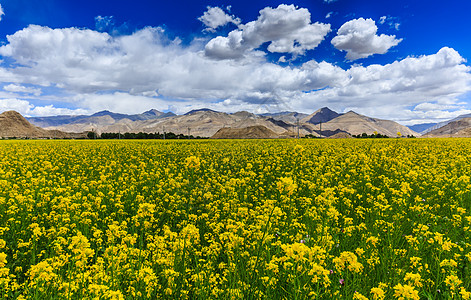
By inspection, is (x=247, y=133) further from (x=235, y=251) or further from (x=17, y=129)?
(x=17, y=129)

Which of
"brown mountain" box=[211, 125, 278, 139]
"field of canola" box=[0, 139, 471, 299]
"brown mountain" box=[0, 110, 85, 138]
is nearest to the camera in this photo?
"field of canola" box=[0, 139, 471, 299]

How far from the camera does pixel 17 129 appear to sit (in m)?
163

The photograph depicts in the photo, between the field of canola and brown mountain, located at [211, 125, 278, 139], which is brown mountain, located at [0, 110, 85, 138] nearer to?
brown mountain, located at [211, 125, 278, 139]

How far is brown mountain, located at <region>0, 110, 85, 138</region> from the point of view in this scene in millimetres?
154250

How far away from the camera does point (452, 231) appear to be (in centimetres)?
507

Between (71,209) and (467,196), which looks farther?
(467,196)

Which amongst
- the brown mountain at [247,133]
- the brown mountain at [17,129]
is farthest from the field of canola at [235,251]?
the brown mountain at [17,129]

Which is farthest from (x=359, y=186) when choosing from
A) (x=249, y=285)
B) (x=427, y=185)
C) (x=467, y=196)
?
(x=249, y=285)

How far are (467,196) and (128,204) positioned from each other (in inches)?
374

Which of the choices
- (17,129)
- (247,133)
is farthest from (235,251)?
(17,129)

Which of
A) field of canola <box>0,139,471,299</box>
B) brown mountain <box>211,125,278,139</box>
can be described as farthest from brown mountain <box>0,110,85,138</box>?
field of canola <box>0,139,471,299</box>

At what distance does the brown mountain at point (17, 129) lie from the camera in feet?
506

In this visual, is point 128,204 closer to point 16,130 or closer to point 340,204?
point 340,204

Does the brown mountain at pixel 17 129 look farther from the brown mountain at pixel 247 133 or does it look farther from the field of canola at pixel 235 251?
the field of canola at pixel 235 251
